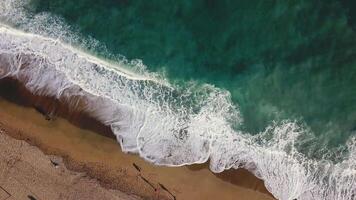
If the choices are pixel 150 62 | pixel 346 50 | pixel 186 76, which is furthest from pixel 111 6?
pixel 346 50

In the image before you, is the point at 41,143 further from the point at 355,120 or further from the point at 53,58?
the point at 355,120

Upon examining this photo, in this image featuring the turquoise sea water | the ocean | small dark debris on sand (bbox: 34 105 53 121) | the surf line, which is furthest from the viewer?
the surf line

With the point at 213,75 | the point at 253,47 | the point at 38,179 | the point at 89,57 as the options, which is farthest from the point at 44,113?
the point at 253,47

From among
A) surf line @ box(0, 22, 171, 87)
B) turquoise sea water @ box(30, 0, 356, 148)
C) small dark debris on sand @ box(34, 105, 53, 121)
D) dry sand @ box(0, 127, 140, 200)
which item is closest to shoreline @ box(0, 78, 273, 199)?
small dark debris on sand @ box(34, 105, 53, 121)

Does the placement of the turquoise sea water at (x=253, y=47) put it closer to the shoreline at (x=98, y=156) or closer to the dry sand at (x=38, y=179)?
the shoreline at (x=98, y=156)

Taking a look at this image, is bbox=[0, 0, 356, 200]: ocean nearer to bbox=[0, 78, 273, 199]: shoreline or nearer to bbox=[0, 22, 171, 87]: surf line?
bbox=[0, 22, 171, 87]: surf line

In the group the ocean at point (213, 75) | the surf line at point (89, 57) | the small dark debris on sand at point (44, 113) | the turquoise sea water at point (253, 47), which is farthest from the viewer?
the surf line at point (89, 57)

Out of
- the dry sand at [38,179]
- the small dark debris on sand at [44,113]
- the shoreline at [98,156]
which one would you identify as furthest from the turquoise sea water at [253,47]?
the dry sand at [38,179]
